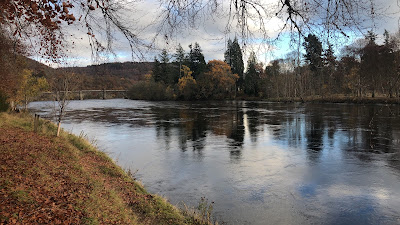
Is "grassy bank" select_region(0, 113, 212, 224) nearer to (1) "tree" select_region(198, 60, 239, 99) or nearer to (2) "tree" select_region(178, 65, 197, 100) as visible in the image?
(1) "tree" select_region(198, 60, 239, 99)

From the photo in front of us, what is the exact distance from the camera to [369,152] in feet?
46.6

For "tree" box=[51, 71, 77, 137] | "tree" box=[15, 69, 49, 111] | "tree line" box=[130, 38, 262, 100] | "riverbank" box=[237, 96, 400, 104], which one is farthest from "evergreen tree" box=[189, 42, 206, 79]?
"tree" box=[51, 71, 77, 137]

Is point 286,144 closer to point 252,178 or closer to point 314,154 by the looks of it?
point 314,154

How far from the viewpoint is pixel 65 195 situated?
5.66 m

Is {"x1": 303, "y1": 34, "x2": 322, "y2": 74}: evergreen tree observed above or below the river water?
above

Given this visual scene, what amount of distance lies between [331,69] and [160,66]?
96.0m

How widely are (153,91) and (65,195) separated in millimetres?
84293

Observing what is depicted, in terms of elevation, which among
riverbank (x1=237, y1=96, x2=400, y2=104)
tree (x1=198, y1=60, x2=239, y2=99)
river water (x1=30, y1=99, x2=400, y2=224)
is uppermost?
tree (x1=198, y1=60, x2=239, y2=99)

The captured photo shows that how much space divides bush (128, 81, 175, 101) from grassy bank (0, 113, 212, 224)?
252 feet

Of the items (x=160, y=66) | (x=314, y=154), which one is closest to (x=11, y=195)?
(x=314, y=154)

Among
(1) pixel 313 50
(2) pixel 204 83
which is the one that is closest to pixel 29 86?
(1) pixel 313 50

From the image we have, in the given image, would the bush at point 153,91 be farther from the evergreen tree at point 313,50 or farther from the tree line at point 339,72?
the evergreen tree at point 313,50

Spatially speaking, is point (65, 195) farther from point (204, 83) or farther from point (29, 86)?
point (204, 83)

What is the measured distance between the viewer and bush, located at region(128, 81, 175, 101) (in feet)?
283
